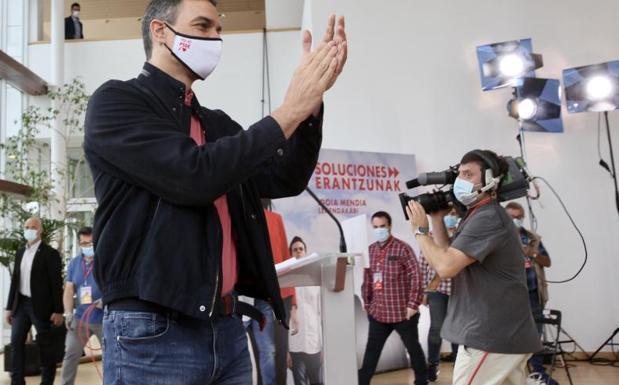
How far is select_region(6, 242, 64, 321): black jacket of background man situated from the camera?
5.45 meters

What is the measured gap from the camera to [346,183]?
6059 millimetres

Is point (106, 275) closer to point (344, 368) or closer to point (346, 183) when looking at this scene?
point (344, 368)

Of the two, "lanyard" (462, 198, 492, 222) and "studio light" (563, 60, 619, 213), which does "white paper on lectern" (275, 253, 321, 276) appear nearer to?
"lanyard" (462, 198, 492, 222)

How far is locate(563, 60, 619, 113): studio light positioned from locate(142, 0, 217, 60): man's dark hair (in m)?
5.85

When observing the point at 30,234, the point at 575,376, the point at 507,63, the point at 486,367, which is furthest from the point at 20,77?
the point at 486,367

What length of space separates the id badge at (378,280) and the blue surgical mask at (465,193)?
249 centimetres

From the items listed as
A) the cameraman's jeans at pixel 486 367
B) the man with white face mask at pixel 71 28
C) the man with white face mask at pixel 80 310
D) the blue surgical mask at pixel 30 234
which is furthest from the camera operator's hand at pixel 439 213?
the man with white face mask at pixel 71 28

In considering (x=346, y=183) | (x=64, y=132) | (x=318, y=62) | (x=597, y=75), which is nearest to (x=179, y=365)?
(x=318, y=62)

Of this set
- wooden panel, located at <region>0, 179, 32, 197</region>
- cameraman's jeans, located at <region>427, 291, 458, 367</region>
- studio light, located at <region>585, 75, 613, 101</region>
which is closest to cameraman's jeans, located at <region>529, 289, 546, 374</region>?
cameraman's jeans, located at <region>427, 291, 458, 367</region>

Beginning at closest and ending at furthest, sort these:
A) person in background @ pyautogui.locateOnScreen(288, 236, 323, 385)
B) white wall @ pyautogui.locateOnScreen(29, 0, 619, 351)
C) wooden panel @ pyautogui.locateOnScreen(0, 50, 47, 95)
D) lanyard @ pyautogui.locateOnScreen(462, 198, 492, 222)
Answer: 1. lanyard @ pyautogui.locateOnScreen(462, 198, 492, 222)
2. person in background @ pyautogui.locateOnScreen(288, 236, 323, 385)
3. white wall @ pyautogui.locateOnScreen(29, 0, 619, 351)
4. wooden panel @ pyautogui.locateOnScreen(0, 50, 47, 95)

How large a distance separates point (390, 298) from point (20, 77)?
6776mm

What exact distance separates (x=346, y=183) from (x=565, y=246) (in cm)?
265

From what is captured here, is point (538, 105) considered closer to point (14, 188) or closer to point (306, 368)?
point (306, 368)

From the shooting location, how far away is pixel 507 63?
6.36 meters
